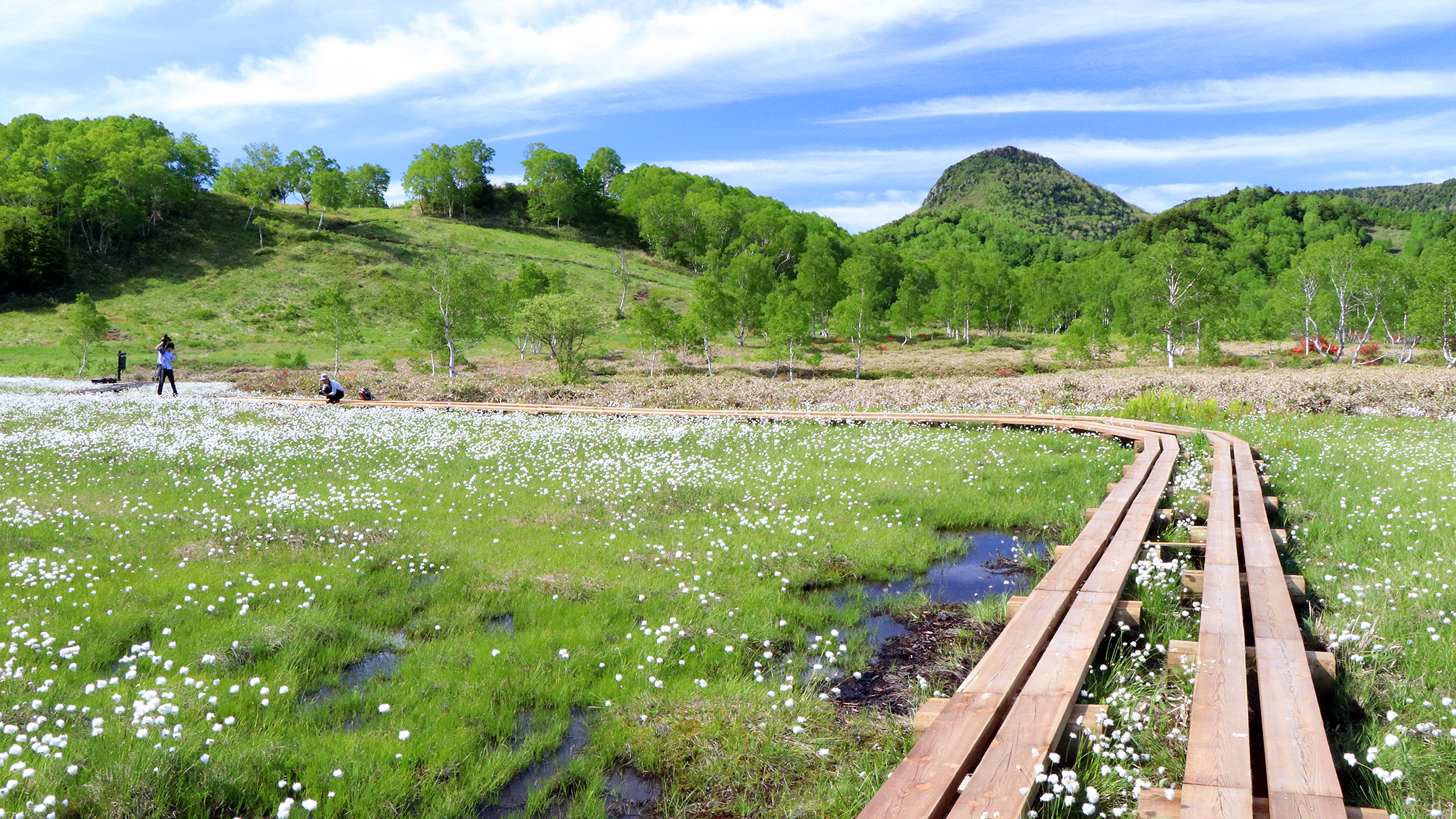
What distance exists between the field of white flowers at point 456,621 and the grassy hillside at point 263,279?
44.7 meters

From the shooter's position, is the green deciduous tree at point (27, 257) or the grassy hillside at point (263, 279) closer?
the grassy hillside at point (263, 279)

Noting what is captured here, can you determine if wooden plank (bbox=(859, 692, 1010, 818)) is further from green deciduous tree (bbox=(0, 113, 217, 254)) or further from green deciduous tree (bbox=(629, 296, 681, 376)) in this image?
green deciduous tree (bbox=(0, 113, 217, 254))

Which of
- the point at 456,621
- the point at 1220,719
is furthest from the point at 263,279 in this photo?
the point at 1220,719

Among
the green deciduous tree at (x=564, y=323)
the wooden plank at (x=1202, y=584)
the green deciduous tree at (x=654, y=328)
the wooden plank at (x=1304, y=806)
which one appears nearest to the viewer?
the wooden plank at (x=1304, y=806)

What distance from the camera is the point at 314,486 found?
13.6 metres

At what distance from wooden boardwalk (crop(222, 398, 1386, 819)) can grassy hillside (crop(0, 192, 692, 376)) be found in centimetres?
5543

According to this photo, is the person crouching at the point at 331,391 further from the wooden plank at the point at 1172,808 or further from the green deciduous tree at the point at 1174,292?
the green deciduous tree at the point at 1174,292

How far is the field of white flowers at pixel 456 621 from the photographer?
4867 mm

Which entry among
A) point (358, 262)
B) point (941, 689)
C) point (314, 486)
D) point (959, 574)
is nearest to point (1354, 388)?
point (959, 574)

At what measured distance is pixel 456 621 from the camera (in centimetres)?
771

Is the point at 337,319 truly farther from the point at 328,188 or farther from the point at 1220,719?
the point at 328,188

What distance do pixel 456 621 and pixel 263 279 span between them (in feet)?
287

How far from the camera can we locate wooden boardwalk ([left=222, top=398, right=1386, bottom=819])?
3.79 metres

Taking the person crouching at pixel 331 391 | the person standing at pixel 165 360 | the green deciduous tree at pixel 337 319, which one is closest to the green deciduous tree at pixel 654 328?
the green deciduous tree at pixel 337 319
